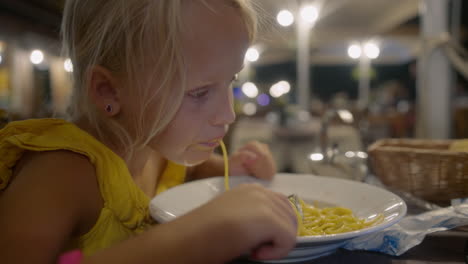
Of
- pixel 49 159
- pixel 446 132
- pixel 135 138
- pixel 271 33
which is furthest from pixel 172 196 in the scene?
pixel 446 132

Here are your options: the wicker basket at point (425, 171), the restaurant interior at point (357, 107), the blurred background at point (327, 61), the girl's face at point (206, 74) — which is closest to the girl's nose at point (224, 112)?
the girl's face at point (206, 74)

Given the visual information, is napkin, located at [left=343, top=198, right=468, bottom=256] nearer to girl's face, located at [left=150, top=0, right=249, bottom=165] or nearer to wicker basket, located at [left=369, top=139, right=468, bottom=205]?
wicker basket, located at [left=369, top=139, right=468, bottom=205]

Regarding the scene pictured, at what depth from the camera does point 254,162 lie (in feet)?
3.04

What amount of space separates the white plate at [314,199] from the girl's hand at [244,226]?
0.12ft

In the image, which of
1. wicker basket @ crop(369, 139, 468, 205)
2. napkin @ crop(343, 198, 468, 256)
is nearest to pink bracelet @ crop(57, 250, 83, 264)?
napkin @ crop(343, 198, 468, 256)

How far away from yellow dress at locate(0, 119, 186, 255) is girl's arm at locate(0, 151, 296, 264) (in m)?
0.04

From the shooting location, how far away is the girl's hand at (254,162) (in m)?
0.89

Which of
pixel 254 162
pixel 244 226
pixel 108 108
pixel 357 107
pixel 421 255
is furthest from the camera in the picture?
pixel 357 107

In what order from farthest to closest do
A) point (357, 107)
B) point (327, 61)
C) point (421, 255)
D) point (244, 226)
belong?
point (327, 61), point (357, 107), point (421, 255), point (244, 226)

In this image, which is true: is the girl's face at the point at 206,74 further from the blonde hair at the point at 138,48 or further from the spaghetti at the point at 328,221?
the spaghetti at the point at 328,221

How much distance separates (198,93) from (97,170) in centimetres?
21

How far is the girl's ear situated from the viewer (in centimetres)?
61

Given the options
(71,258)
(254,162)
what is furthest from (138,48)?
(254,162)

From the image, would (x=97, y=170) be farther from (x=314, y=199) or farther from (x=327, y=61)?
(x=327, y=61)
